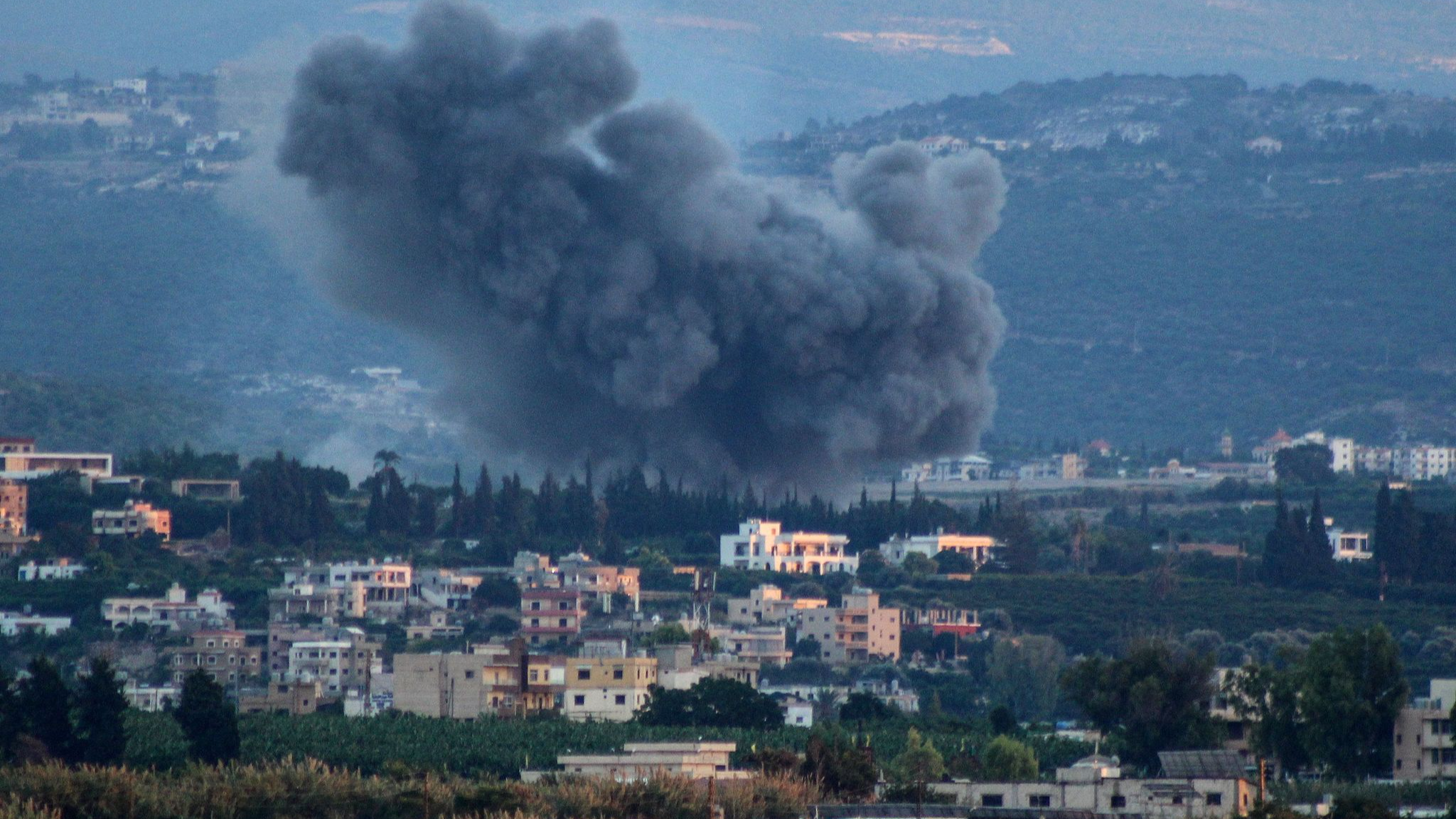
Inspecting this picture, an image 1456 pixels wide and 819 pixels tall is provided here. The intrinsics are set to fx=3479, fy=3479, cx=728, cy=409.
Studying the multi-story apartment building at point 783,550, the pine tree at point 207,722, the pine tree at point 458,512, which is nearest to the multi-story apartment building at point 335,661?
the multi-story apartment building at point 783,550

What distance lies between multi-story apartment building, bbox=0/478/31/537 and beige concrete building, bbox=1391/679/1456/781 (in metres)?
43.3

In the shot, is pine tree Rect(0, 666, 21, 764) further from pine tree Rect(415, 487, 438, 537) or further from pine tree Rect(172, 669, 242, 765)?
pine tree Rect(415, 487, 438, 537)

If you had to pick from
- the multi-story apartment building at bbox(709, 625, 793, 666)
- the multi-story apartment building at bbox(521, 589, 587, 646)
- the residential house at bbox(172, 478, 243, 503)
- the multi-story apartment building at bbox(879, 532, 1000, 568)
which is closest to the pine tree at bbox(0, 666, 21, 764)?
the multi-story apartment building at bbox(709, 625, 793, 666)

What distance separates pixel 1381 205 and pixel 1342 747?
148 metres

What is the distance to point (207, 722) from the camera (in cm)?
4762

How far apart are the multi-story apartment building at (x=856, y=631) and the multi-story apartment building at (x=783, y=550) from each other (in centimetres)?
688

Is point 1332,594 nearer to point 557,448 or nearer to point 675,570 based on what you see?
point 675,570

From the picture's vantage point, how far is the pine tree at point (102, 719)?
45.8 metres

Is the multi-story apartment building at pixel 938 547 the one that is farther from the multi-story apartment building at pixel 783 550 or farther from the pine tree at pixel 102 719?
the pine tree at pixel 102 719

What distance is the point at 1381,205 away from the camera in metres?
193

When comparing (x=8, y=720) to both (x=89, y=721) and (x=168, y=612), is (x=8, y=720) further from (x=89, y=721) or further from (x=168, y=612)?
(x=168, y=612)

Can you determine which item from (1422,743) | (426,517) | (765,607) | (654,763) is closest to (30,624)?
(765,607)

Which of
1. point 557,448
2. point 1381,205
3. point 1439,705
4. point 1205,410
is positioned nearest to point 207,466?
point 557,448

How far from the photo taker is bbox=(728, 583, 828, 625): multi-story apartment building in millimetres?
78312
